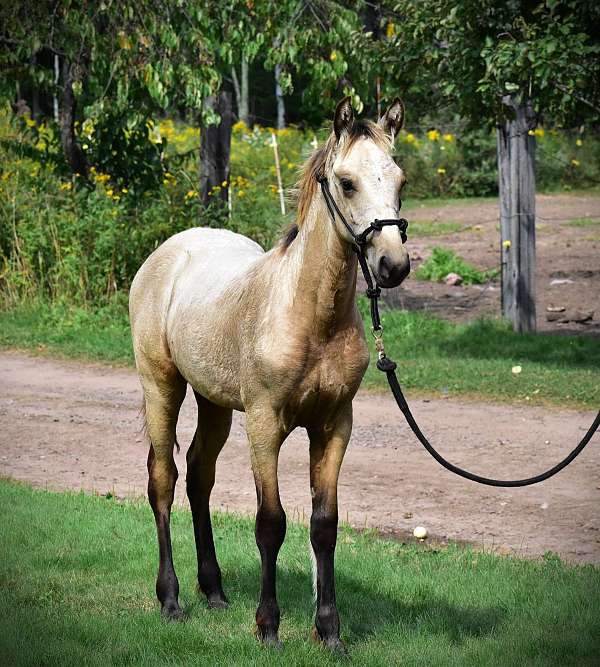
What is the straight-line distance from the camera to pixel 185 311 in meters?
5.43

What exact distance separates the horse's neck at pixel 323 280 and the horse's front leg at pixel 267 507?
0.47 m

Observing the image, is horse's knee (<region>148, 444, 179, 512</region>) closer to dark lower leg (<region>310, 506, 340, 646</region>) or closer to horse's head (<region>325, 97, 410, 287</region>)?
dark lower leg (<region>310, 506, 340, 646</region>)

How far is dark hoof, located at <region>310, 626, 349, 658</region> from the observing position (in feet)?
15.3

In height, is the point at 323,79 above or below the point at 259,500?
above

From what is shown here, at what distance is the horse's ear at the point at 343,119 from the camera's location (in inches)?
172

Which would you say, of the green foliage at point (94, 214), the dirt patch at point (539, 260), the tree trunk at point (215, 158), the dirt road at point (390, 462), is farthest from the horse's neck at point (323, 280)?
the tree trunk at point (215, 158)

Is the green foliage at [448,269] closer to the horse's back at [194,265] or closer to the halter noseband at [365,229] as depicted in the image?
the horse's back at [194,265]

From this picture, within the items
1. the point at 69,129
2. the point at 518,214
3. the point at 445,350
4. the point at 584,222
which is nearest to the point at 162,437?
the point at 445,350

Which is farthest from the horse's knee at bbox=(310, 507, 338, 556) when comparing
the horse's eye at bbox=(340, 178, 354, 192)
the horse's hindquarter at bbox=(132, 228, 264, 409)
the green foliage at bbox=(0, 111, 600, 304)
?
the green foliage at bbox=(0, 111, 600, 304)

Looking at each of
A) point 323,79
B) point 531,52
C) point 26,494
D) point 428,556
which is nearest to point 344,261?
point 428,556

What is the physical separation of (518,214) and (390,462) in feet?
→ 16.8

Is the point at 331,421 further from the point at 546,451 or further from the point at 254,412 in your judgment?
the point at 546,451

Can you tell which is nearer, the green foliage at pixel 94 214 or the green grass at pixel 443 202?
the green foliage at pixel 94 214

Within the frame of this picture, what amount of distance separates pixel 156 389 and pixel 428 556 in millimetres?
1820
